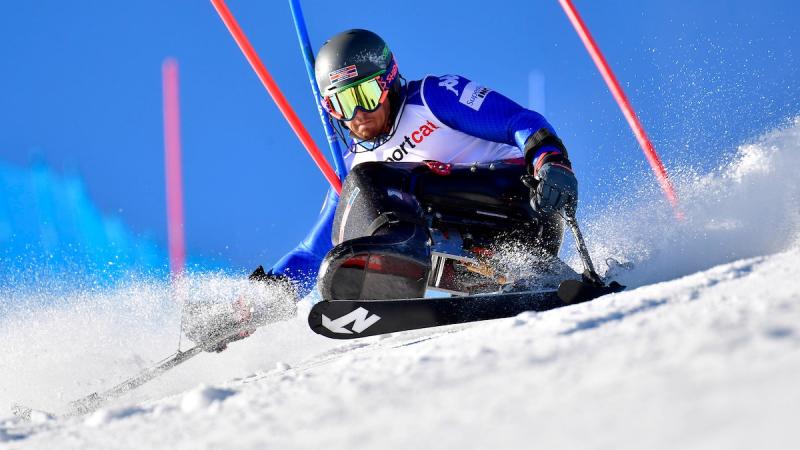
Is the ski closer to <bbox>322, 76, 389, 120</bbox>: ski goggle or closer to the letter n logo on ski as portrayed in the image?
the letter n logo on ski

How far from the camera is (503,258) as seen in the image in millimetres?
3422

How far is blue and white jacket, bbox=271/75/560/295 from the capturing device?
374 cm

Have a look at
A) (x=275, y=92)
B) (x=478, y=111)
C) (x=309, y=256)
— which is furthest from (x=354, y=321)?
(x=275, y=92)

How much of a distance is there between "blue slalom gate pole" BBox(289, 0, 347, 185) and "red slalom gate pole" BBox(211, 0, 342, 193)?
7cm

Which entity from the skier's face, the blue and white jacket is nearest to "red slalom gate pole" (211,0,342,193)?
the blue and white jacket

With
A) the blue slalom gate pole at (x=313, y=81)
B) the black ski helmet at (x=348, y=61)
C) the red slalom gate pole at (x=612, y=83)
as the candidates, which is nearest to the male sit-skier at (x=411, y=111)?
the black ski helmet at (x=348, y=61)

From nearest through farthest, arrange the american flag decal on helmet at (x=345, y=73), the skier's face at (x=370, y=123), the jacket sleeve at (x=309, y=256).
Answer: the american flag decal on helmet at (x=345, y=73)
the skier's face at (x=370, y=123)
the jacket sleeve at (x=309, y=256)

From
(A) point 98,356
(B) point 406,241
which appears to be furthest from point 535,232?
(A) point 98,356

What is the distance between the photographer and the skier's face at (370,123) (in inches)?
158

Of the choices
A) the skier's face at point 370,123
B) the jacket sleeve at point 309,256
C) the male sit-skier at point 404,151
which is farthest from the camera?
the jacket sleeve at point 309,256

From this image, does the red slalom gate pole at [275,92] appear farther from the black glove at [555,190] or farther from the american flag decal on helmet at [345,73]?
the black glove at [555,190]

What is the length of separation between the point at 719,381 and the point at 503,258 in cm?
248

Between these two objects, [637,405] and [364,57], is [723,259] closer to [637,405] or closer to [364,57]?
[364,57]

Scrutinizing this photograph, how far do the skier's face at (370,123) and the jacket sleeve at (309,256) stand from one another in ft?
2.01
